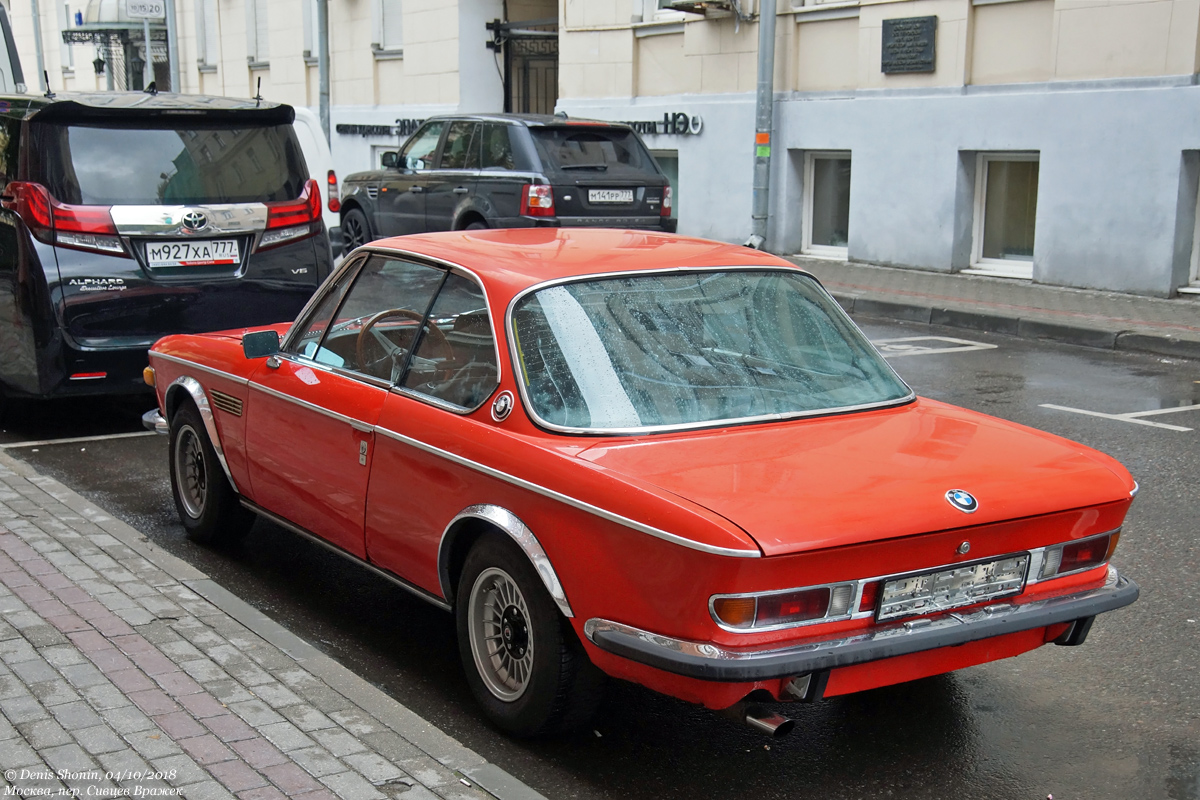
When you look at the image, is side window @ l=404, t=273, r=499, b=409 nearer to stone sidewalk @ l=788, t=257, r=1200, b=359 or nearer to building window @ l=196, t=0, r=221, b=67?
stone sidewalk @ l=788, t=257, r=1200, b=359

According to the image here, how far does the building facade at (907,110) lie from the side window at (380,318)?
1071cm

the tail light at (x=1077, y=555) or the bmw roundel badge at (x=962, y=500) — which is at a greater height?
the bmw roundel badge at (x=962, y=500)

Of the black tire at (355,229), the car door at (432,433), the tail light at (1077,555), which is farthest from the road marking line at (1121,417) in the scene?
the black tire at (355,229)

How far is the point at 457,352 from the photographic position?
4.48 metres

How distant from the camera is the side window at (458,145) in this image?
15.0 m

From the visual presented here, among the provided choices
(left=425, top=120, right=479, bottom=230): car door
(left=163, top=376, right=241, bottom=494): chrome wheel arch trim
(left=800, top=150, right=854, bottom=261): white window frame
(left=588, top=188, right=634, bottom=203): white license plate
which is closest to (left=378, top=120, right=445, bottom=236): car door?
(left=425, top=120, right=479, bottom=230): car door

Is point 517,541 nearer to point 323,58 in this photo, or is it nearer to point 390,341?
point 390,341

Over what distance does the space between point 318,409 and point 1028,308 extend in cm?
1001

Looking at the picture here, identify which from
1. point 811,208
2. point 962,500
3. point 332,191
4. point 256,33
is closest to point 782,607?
point 962,500

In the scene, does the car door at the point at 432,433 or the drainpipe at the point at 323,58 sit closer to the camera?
the car door at the point at 432,433

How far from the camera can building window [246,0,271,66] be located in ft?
104

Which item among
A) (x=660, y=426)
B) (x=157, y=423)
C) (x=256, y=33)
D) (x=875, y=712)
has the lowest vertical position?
(x=875, y=712)

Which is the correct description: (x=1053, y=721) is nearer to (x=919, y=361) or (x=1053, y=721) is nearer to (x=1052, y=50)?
(x=919, y=361)

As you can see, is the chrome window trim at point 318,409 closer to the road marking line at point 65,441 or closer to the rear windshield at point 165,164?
the rear windshield at point 165,164
